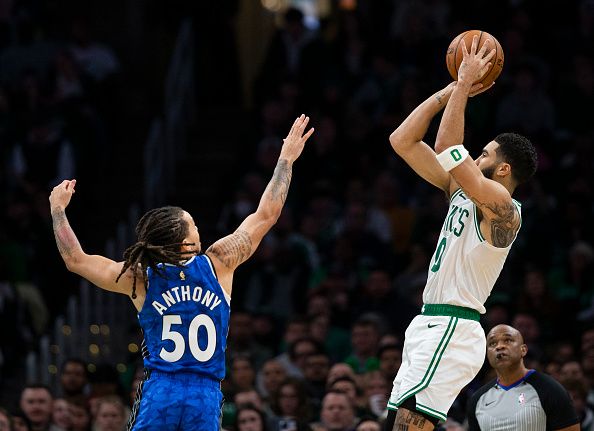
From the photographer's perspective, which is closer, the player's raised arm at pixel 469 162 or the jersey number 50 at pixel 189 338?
the jersey number 50 at pixel 189 338

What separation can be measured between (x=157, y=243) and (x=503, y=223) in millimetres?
2124

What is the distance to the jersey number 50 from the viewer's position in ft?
25.8

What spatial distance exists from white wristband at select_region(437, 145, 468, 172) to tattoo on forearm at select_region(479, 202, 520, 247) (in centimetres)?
31

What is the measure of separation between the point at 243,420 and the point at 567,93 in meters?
7.14

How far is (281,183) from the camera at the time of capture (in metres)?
8.58

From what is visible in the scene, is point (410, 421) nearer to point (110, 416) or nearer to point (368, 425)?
point (368, 425)

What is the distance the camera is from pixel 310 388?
44.4ft

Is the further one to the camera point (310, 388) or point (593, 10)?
point (593, 10)

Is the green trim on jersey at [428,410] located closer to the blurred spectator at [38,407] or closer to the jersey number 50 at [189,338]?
the jersey number 50 at [189,338]

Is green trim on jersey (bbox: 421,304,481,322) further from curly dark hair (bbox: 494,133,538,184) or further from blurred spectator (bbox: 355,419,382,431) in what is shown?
blurred spectator (bbox: 355,419,382,431)

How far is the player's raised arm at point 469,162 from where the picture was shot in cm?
805

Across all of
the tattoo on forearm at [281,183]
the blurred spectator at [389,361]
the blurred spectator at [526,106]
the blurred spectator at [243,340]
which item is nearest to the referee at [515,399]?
the tattoo on forearm at [281,183]

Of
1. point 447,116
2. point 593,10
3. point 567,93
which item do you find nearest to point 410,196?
point 567,93

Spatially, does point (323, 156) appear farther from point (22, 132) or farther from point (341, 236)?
point (22, 132)
